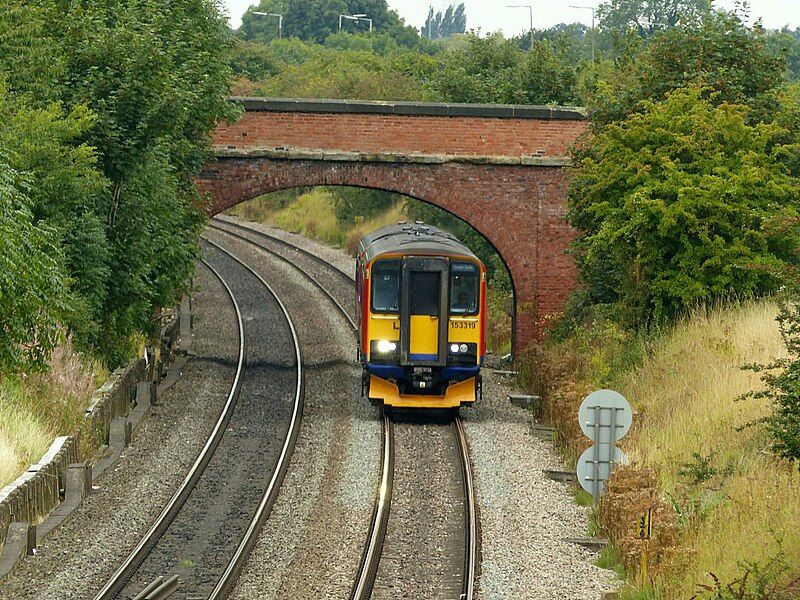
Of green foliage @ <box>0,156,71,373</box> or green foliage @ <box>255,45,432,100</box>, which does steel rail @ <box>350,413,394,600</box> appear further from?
green foliage @ <box>255,45,432,100</box>

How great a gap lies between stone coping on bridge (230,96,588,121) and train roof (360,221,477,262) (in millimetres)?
3392

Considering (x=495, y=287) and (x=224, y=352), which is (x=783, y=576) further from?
(x=495, y=287)

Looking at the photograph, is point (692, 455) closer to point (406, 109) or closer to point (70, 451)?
point (70, 451)

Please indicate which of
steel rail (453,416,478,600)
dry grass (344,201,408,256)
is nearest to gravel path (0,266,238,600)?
steel rail (453,416,478,600)

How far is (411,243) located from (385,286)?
906 mm

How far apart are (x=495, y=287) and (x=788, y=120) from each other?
12020 millimetres

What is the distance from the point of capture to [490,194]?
87.3 feet

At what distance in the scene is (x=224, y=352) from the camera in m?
27.2

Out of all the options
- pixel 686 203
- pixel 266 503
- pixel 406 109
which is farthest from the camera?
pixel 406 109

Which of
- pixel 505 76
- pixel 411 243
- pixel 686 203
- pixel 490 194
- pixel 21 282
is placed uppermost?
pixel 505 76

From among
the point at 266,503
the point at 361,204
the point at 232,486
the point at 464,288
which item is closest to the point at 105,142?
the point at 464,288

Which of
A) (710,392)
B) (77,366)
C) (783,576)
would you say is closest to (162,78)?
(77,366)

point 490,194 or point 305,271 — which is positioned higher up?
point 490,194

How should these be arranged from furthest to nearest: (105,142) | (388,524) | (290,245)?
(290,245) < (105,142) < (388,524)
